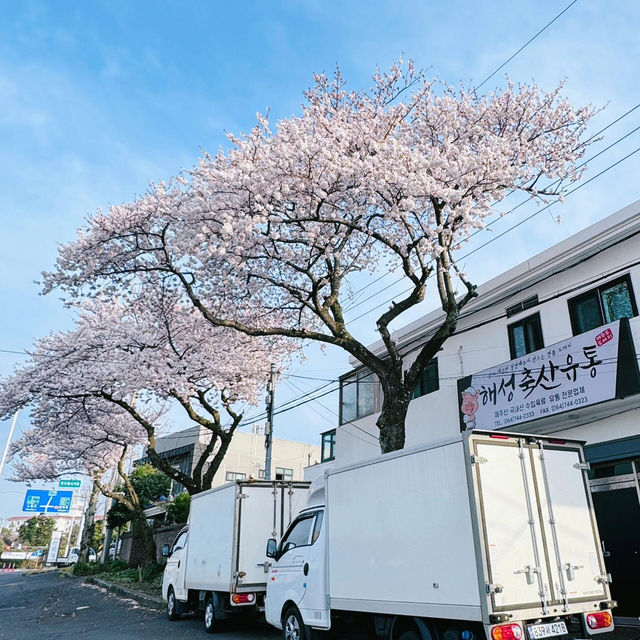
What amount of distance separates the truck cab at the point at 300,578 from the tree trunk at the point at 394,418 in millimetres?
2274

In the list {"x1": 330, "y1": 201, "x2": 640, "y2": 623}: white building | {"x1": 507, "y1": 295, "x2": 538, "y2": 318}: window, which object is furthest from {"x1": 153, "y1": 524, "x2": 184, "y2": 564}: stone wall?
{"x1": 507, "y1": 295, "x2": 538, "y2": 318}: window

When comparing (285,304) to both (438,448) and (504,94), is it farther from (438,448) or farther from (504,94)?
(438,448)

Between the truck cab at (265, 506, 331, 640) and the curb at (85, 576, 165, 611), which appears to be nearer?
the truck cab at (265, 506, 331, 640)

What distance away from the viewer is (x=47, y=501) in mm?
40906

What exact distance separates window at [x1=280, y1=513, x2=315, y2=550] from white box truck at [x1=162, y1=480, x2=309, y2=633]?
136 centimetres

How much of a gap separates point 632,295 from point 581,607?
7.17 m

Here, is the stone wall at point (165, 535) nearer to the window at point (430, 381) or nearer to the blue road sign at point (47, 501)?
the window at point (430, 381)

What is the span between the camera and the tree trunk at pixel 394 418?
10.6 meters

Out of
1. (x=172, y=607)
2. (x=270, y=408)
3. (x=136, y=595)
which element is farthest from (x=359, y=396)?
(x=136, y=595)

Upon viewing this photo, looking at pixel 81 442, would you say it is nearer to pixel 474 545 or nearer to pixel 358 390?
pixel 358 390

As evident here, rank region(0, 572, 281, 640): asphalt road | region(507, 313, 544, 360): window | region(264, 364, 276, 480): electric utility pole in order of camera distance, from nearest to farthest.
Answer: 1. region(0, 572, 281, 640): asphalt road
2. region(507, 313, 544, 360): window
3. region(264, 364, 276, 480): electric utility pole

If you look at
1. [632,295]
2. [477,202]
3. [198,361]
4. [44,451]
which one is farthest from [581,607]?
[44,451]

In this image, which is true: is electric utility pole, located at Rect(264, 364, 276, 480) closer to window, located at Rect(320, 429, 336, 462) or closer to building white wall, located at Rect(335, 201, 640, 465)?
building white wall, located at Rect(335, 201, 640, 465)

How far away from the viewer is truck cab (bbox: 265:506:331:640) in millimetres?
8094
